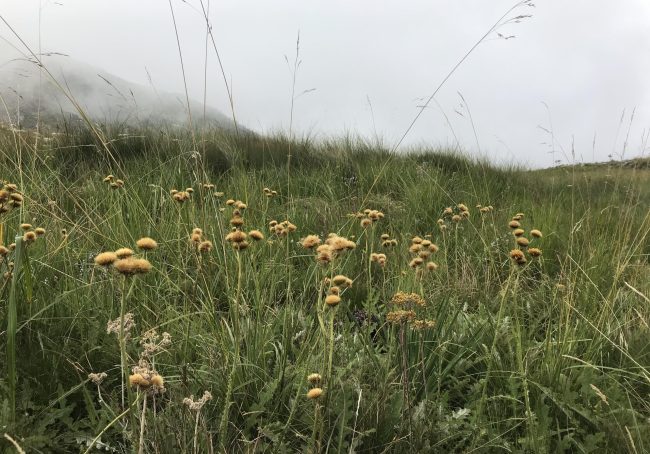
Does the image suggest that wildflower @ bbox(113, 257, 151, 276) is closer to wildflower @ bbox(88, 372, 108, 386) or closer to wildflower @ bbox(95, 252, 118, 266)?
wildflower @ bbox(95, 252, 118, 266)

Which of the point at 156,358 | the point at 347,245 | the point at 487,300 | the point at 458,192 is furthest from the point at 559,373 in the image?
the point at 458,192

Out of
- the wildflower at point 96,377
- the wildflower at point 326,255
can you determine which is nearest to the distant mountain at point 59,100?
the wildflower at point 326,255

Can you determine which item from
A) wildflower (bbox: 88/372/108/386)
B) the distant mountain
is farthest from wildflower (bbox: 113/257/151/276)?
the distant mountain

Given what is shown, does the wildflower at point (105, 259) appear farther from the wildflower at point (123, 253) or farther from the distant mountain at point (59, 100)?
the distant mountain at point (59, 100)

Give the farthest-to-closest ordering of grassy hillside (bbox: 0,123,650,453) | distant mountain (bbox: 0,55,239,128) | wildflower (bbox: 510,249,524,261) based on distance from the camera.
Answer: distant mountain (bbox: 0,55,239,128) < wildflower (bbox: 510,249,524,261) < grassy hillside (bbox: 0,123,650,453)

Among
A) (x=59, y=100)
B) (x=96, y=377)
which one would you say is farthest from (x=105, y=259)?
(x=59, y=100)

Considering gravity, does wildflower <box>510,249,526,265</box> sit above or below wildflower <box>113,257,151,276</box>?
above

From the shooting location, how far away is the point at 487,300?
2291 mm

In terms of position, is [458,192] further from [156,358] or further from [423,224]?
[156,358]

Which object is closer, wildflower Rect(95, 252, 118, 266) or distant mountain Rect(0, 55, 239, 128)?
wildflower Rect(95, 252, 118, 266)

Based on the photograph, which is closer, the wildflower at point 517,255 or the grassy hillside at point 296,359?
the grassy hillside at point 296,359

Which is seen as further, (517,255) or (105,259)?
(517,255)

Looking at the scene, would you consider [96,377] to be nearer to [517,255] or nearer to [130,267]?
[130,267]

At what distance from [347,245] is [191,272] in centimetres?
134
